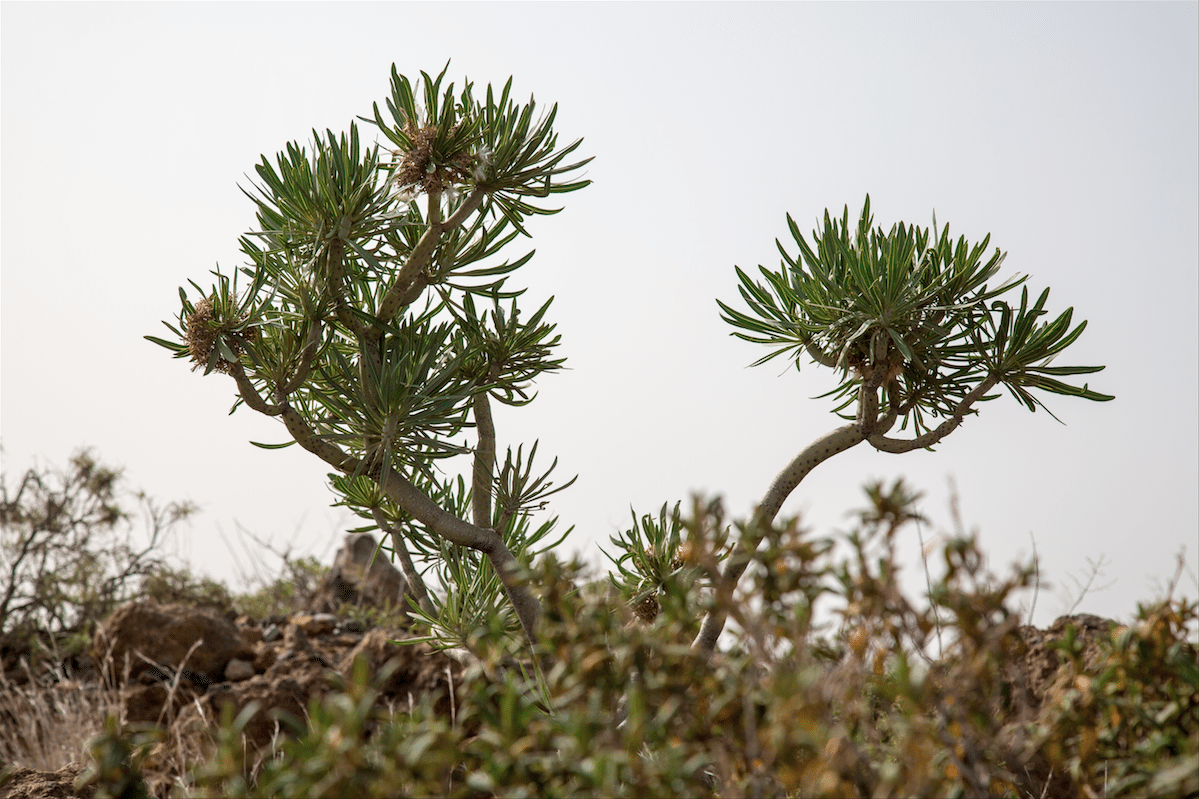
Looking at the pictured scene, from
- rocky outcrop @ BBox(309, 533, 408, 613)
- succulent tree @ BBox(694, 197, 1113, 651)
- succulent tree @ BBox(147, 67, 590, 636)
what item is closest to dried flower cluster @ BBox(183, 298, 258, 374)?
succulent tree @ BBox(147, 67, 590, 636)

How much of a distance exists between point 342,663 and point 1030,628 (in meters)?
2.72

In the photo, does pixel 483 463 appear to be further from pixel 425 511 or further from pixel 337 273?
pixel 337 273

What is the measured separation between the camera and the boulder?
400cm

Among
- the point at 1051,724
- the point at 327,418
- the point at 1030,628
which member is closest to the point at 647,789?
the point at 1051,724

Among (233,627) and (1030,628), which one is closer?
(1030,628)

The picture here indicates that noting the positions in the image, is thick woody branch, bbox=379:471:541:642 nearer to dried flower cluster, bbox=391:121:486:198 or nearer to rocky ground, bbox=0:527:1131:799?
dried flower cluster, bbox=391:121:486:198

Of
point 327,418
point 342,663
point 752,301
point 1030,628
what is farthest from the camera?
point 342,663

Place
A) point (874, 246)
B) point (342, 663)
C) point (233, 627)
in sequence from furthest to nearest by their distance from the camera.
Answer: point (233, 627)
point (342, 663)
point (874, 246)

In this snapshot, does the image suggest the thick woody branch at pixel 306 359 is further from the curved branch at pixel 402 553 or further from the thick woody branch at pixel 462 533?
the curved branch at pixel 402 553

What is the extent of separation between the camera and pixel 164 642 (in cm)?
401

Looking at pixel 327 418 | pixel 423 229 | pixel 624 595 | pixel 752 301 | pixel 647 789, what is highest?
pixel 423 229

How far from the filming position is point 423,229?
2266mm

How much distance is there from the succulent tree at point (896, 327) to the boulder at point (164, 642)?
117 inches

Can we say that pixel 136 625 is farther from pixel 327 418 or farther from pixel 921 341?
pixel 921 341
